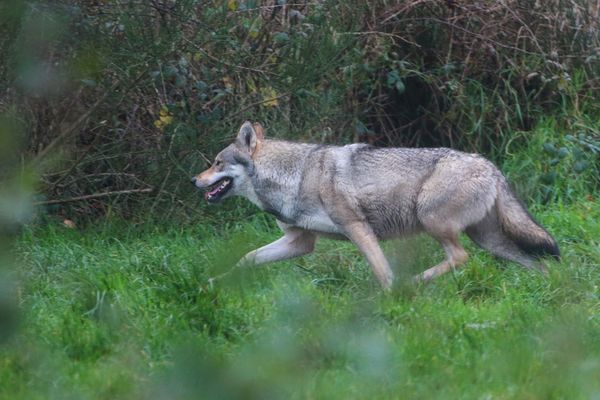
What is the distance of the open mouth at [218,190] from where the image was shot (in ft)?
26.1

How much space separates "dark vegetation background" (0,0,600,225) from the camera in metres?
8.48

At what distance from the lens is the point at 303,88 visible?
934cm

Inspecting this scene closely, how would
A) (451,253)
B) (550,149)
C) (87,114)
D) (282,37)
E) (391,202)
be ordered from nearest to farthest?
(451,253) → (391,202) → (87,114) → (282,37) → (550,149)

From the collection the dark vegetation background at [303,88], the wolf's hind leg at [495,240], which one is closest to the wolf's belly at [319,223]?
the wolf's hind leg at [495,240]

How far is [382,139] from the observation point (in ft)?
35.6

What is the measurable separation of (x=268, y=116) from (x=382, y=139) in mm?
1492

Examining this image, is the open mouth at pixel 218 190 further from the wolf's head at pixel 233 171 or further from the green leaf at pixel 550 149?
the green leaf at pixel 550 149

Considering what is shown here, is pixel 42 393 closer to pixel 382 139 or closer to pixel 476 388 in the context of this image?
pixel 476 388

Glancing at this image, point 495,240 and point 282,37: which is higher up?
point 282,37

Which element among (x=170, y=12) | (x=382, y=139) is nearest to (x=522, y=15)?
(x=382, y=139)

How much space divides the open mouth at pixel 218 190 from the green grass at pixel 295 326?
0.35 metres

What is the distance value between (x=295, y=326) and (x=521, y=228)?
3934mm

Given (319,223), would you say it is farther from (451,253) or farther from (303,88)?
(303,88)

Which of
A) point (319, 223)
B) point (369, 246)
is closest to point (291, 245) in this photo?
point (319, 223)
